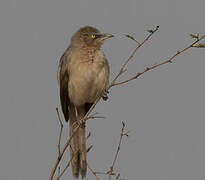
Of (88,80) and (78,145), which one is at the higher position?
(88,80)

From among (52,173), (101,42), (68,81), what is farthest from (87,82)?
(52,173)

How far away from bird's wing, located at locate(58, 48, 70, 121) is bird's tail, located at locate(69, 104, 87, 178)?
0.18 metres

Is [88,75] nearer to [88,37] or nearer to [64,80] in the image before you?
[64,80]

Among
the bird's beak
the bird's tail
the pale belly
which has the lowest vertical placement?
the bird's tail

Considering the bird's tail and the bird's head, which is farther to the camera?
the bird's head

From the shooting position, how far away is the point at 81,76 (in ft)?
20.4

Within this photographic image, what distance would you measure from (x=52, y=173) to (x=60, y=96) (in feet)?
11.7

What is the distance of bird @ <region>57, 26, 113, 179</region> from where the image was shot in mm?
6199

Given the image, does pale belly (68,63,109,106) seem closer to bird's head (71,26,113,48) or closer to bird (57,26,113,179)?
bird (57,26,113,179)

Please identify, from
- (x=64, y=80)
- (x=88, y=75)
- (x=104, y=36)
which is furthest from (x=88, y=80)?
(x=104, y=36)

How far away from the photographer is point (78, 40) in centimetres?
682

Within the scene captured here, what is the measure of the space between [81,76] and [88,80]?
0.44 ft

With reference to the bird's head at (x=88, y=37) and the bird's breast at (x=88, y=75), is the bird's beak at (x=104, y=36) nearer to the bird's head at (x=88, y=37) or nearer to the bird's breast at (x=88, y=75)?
the bird's head at (x=88, y=37)

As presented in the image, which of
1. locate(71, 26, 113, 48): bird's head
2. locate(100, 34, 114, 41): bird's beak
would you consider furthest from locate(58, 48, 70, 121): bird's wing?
locate(100, 34, 114, 41): bird's beak
